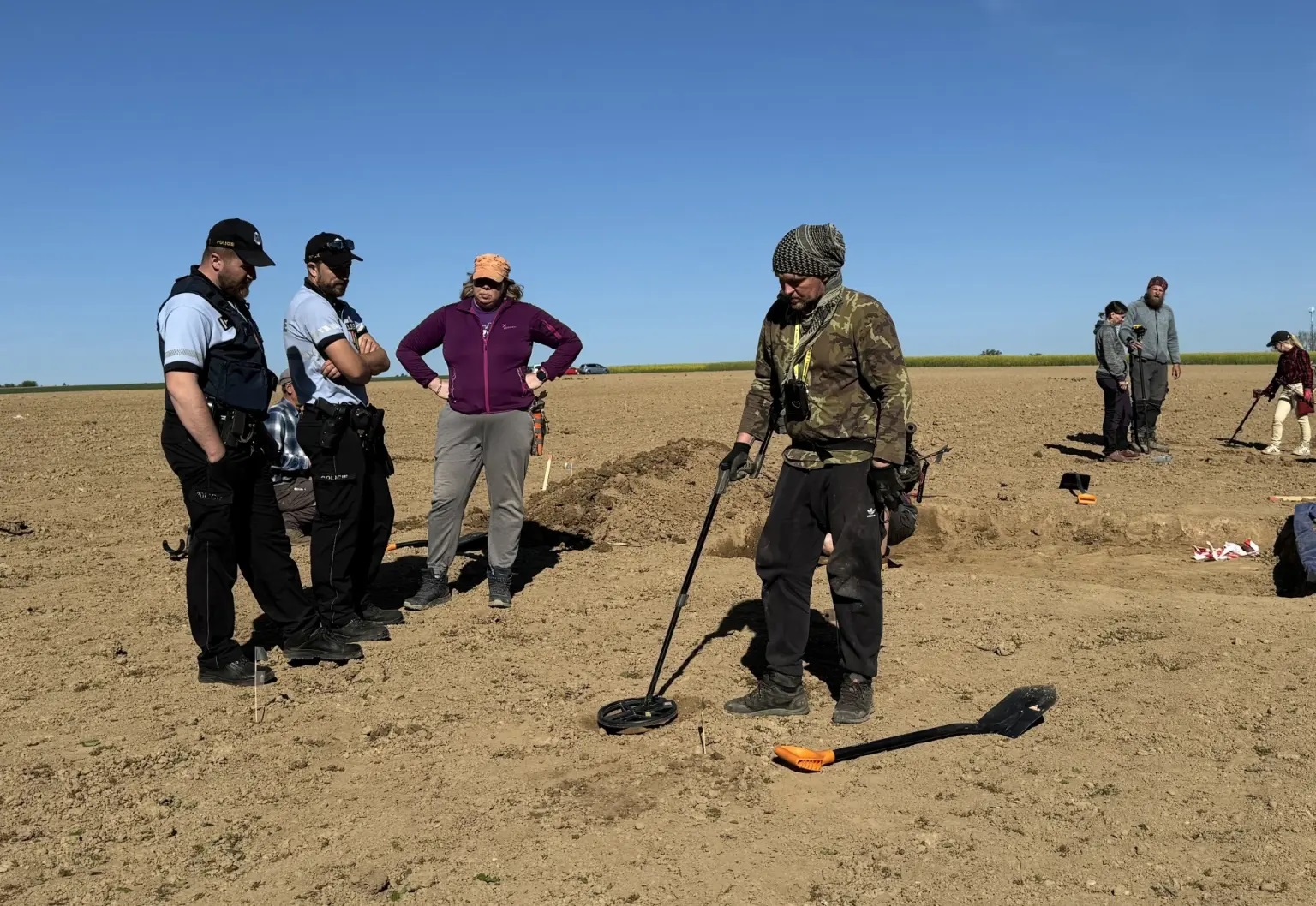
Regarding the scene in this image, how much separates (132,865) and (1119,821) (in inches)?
139

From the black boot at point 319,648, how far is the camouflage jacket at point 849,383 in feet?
9.17

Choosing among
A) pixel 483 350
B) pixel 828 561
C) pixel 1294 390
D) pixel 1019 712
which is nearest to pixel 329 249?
pixel 483 350

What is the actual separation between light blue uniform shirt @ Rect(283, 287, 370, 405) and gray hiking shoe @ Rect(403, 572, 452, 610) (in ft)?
4.87

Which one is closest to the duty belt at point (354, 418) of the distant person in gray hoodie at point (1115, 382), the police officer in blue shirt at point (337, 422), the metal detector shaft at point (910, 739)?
the police officer in blue shirt at point (337, 422)

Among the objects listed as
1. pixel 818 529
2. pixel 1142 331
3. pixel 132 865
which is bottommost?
pixel 132 865

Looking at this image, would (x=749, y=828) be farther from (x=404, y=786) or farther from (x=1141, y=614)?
(x=1141, y=614)

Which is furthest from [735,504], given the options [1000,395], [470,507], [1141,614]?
[1000,395]

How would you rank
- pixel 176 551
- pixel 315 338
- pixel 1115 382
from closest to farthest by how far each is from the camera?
pixel 315 338
pixel 176 551
pixel 1115 382

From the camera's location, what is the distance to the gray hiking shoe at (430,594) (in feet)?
22.9

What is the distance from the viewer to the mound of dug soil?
30.6 feet

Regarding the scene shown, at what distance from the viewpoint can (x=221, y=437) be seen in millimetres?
5117

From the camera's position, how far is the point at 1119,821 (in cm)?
380

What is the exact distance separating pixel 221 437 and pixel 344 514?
3.71 feet

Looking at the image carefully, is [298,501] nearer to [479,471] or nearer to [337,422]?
[479,471]
